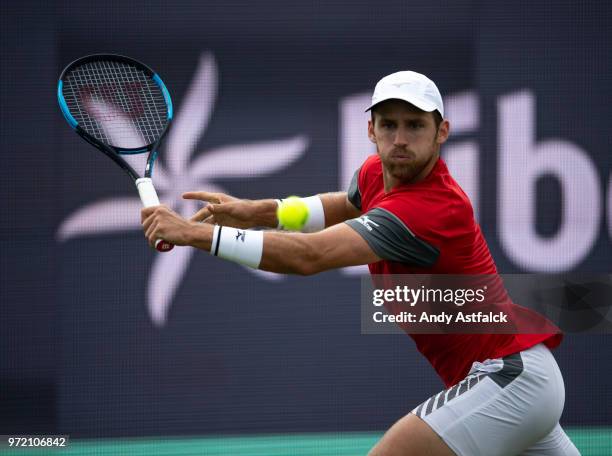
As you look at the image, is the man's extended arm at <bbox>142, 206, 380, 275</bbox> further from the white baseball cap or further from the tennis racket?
the tennis racket

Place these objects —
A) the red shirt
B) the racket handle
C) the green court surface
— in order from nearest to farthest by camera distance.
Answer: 1. the red shirt
2. the racket handle
3. the green court surface

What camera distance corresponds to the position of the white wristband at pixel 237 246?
2.72m

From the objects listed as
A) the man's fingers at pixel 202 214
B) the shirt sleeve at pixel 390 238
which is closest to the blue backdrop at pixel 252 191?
the man's fingers at pixel 202 214

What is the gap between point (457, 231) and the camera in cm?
287

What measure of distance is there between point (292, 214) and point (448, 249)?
828 mm

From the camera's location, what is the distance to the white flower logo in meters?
5.28

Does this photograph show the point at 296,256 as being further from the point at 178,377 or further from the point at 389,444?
the point at 178,377

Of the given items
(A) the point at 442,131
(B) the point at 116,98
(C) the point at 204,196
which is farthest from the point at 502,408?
(B) the point at 116,98

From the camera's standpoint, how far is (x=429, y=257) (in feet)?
9.36

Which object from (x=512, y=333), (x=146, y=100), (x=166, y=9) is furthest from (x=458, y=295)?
(x=166, y=9)

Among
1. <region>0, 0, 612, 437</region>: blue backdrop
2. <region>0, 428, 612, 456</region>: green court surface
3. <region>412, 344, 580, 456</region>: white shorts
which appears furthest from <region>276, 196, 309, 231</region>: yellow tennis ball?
<region>0, 428, 612, 456</region>: green court surface

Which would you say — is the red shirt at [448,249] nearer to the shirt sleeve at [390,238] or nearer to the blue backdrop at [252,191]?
the shirt sleeve at [390,238]

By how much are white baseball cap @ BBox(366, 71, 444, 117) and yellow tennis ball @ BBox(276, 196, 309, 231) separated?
715mm

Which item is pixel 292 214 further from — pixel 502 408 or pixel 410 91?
pixel 502 408
